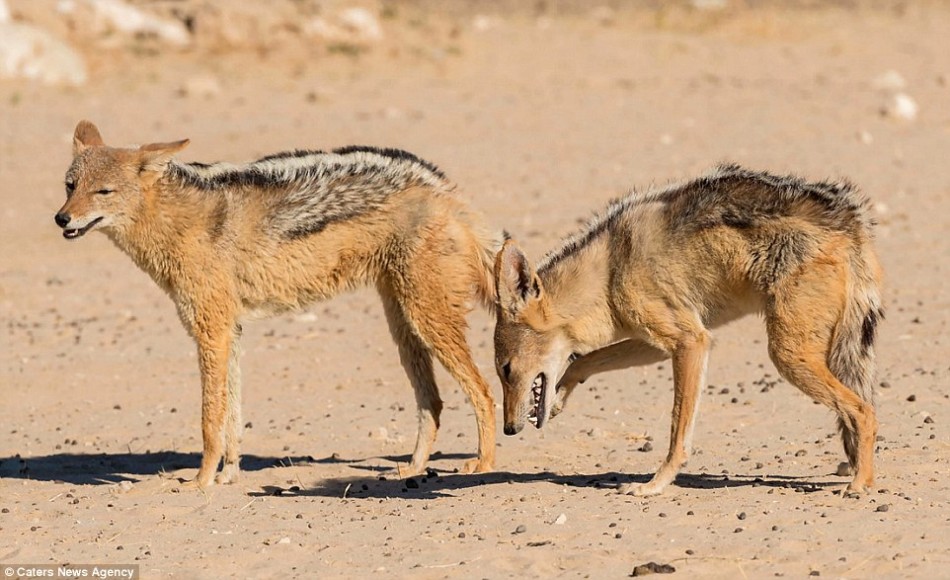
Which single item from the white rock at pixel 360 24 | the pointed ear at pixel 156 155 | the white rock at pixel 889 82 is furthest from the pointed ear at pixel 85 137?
the white rock at pixel 889 82

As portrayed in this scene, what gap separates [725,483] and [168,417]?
15.4 feet

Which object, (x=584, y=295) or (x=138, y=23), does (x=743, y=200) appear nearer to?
(x=584, y=295)

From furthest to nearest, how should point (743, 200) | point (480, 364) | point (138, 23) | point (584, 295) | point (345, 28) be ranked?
point (345, 28) < point (138, 23) < point (480, 364) < point (584, 295) < point (743, 200)

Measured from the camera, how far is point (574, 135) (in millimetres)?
20594

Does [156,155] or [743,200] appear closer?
[743,200]

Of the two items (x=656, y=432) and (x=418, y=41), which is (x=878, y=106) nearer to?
(x=418, y=41)

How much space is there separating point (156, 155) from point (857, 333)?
4584 mm

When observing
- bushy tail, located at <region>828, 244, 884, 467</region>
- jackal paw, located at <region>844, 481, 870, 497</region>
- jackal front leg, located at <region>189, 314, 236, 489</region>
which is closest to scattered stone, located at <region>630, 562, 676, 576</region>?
jackal paw, located at <region>844, 481, 870, 497</region>

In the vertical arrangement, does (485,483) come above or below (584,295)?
below

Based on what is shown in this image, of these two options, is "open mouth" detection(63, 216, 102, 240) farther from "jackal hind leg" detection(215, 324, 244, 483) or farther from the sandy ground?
the sandy ground

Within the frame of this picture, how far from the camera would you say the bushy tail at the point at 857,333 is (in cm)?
814

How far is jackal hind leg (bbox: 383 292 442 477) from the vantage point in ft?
32.0

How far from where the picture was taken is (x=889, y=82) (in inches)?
926

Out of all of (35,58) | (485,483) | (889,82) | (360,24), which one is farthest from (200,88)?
(485,483)
